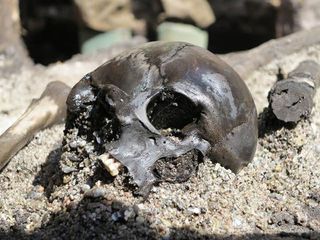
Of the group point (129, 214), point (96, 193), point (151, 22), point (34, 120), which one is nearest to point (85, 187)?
point (96, 193)

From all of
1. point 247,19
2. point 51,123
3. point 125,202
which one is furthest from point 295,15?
point 125,202

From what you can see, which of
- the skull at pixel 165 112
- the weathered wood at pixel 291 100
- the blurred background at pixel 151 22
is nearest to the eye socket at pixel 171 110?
the skull at pixel 165 112

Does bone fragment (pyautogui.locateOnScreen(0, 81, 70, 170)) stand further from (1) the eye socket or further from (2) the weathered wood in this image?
(2) the weathered wood

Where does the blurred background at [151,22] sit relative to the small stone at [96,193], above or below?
below

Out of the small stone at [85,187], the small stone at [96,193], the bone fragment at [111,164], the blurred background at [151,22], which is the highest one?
the bone fragment at [111,164]

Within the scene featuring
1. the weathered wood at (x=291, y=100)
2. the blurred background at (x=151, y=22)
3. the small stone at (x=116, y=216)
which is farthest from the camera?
the blurred background at (x=151, y=22)

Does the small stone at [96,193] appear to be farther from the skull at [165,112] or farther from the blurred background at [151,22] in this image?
the blurred background at [151,22]

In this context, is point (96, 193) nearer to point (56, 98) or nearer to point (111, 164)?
point (111, 164)
